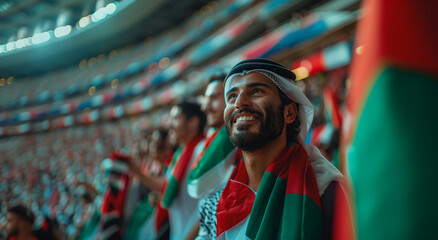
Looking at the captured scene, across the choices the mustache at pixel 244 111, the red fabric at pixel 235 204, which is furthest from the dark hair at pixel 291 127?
the red fabric at pixel 235 204

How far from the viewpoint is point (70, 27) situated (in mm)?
26625

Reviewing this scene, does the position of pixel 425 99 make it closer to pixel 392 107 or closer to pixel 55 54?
pixel 392 107

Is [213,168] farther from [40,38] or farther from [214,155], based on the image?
[40,38]

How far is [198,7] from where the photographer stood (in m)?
20.4

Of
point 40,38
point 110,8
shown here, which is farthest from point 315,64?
point 40,38

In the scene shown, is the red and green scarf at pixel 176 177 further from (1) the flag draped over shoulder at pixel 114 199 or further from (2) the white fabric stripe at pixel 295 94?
(2) the white fabric stripe at pixel 295 94

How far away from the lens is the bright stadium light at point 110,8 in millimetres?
22855

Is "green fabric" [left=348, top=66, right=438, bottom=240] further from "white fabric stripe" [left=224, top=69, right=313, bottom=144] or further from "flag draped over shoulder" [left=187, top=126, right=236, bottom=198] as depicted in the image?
"flag draped over shoulder" [left=187, top=126, right=236, bottom=198]

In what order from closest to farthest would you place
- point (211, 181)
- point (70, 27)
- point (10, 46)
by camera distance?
1. point (211, 181)
2. point (70, 27)
3. point (10, 46)

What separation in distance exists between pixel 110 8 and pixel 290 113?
26025 mm

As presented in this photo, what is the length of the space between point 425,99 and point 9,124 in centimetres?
3257

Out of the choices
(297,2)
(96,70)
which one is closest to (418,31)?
(297,2)

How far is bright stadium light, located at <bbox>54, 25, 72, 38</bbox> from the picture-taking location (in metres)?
26.3

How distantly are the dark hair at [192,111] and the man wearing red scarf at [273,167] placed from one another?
3.81 ft
